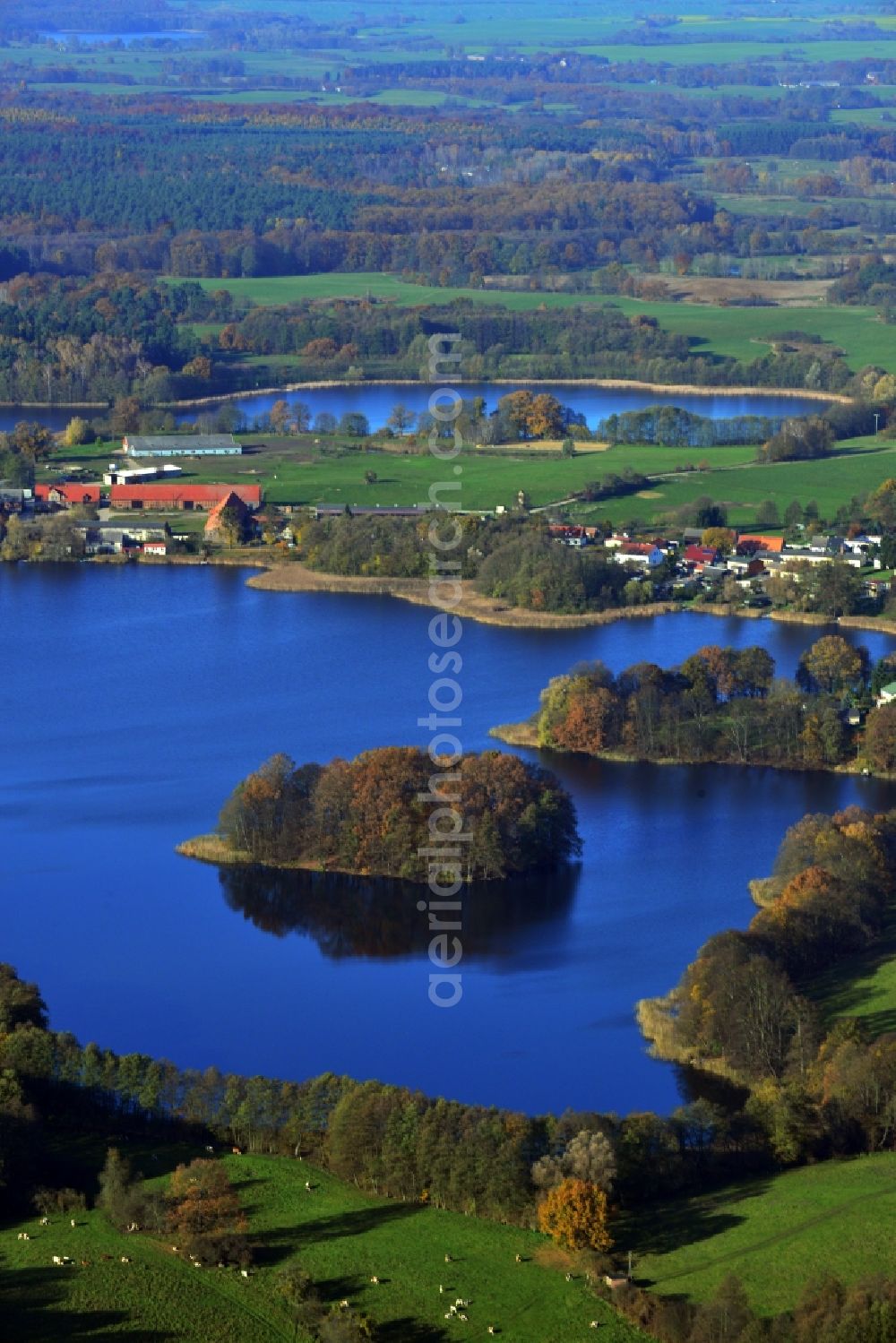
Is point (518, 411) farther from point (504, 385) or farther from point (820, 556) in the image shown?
point (820, 556)

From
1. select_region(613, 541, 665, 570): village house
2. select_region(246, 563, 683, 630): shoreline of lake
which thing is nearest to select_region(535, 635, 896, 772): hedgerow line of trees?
select_region(246, 563, 683, 630): shoreline of lake

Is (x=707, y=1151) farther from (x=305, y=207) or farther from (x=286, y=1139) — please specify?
(x=305, y=207)

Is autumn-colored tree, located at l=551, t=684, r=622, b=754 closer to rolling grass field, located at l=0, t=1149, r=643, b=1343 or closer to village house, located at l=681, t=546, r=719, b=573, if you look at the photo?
village house, located at l=681, t=546, r=719, b=573

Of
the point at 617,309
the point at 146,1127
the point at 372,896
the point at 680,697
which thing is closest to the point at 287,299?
the point at 617,309

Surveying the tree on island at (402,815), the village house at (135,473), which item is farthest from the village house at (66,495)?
the tree on island at (402,815)

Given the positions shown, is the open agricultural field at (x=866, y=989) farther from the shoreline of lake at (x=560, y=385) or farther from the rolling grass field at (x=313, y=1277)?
the shoreline of lake at (x=560, y=385)

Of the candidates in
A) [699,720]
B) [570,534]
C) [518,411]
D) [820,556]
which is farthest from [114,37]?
[699,720]
